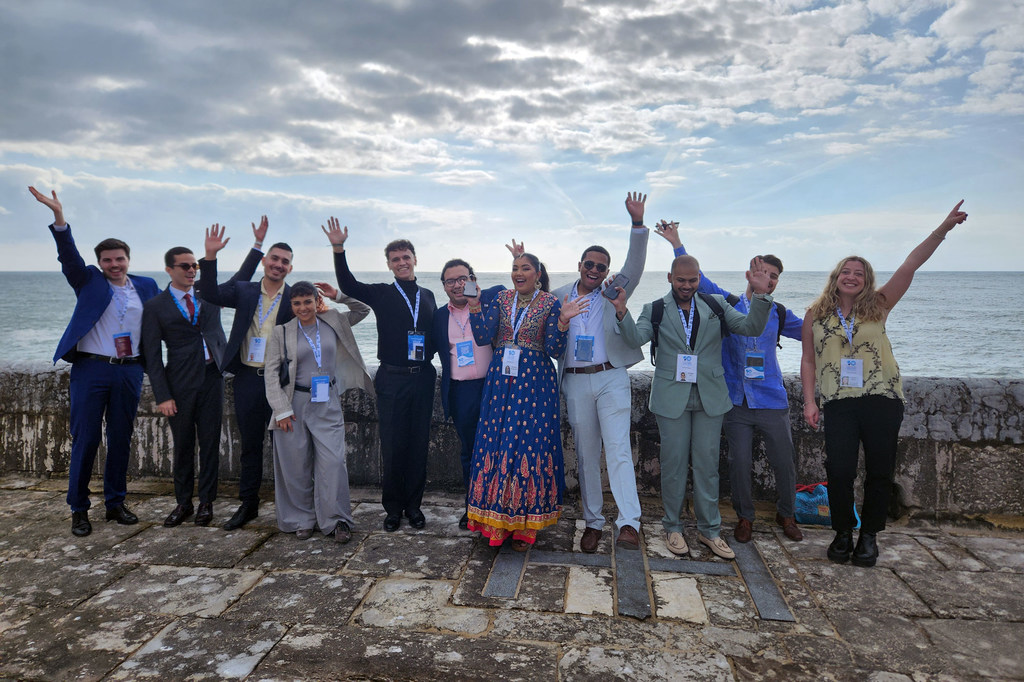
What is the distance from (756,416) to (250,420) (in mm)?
3153

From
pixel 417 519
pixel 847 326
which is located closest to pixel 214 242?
pixel 417 519

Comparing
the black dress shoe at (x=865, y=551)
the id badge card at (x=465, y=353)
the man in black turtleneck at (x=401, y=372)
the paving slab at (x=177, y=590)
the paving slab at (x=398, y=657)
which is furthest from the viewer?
the man in black turtleneck at (x=401, y=372)

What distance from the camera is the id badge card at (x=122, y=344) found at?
3.85m

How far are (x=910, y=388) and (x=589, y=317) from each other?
226 cm

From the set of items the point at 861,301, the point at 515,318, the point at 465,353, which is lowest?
the point at 465,353

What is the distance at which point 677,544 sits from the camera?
Answer: 3.47m

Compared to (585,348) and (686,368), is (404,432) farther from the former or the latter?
(686,368)

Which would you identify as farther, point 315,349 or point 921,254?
point 315,349

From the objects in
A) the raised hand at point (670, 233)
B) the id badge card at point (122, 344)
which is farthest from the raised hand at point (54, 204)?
the raised hand at point (670, 233)

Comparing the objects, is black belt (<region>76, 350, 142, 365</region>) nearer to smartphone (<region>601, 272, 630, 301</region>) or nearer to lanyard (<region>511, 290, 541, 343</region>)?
lanyard (<region>511, 290, 541, 343</region>)

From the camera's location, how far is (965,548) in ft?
11.6

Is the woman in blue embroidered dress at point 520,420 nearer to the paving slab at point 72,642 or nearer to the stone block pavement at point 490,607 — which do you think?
the stone block pavement at point 490,607

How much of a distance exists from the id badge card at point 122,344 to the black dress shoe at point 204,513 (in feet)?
3.52

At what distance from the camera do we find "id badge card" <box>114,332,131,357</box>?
3846mm
